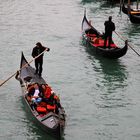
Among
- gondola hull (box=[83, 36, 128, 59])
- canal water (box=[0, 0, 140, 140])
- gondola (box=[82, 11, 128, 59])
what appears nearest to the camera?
canal water (box=[0, 0, 140, 140])

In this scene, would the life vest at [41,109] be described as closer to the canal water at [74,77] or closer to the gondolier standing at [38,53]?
the canal water at [74,77]

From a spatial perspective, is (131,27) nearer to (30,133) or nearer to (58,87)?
(58,87)

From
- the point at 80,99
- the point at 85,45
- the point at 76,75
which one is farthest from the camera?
the point at 85,45

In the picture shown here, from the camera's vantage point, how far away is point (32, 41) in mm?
16141

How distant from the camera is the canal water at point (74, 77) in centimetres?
915

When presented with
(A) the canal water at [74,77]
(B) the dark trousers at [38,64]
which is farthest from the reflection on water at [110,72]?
(B) the dark trousers at [38,64]

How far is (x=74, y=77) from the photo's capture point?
12.3 metres

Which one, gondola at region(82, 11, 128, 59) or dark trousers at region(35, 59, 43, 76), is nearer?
dark trousers at region(35, 59, 43, 76)

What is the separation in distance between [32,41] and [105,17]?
5.47 m

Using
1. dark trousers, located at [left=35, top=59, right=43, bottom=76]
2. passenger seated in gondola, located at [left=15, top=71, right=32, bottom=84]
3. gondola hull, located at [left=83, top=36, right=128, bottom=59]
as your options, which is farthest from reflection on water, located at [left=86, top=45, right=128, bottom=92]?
passenger seated in gondola, located at [left=15, top=71, right=32, bottom=84]

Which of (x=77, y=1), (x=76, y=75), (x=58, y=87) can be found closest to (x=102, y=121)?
(x=58, y=87)

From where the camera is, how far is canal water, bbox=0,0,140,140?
9.15m

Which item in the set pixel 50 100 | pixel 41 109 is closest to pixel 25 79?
pixel 50 100

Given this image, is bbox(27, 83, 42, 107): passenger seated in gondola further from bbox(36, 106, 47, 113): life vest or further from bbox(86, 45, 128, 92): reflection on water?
bbox(86, 45, 128, 92): reflection on water
